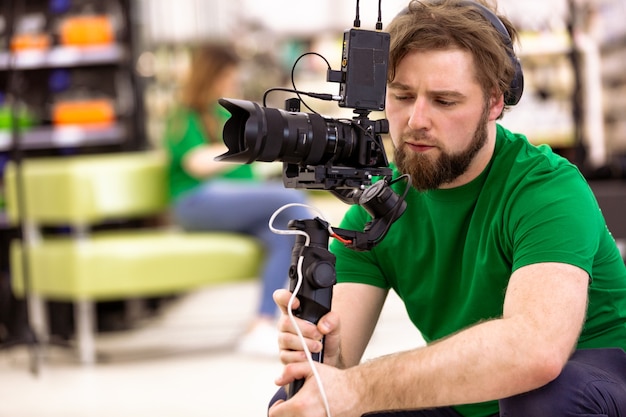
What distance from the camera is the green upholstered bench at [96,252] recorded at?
11.8 ft

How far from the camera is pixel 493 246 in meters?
1.41

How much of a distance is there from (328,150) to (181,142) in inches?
103

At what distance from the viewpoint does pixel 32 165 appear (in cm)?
398

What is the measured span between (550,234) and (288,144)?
1.25 ft

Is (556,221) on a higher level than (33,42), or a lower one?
lower

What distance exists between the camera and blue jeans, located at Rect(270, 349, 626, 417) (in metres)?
1.28

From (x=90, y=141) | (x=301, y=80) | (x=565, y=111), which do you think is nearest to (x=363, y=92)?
(x=90, y=141)

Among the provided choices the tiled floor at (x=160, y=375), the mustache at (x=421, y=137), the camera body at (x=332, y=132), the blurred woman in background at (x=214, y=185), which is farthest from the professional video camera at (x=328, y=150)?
the blurred woman in background at (x=214, y=185)

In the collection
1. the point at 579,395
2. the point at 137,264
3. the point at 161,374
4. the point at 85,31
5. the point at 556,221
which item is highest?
the point at 85,31

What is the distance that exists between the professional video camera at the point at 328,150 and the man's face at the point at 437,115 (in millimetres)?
104

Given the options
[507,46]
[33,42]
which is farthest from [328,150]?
[33,42]

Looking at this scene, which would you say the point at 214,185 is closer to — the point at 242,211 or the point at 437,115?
the point at 242,211

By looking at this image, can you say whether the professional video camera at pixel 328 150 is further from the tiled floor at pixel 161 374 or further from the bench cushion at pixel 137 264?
the bench cushion at pixel 137 264

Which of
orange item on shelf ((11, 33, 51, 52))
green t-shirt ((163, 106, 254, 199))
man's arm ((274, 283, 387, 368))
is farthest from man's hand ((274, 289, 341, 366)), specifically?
orange item on shelf ((11, 33, 51, 52))
